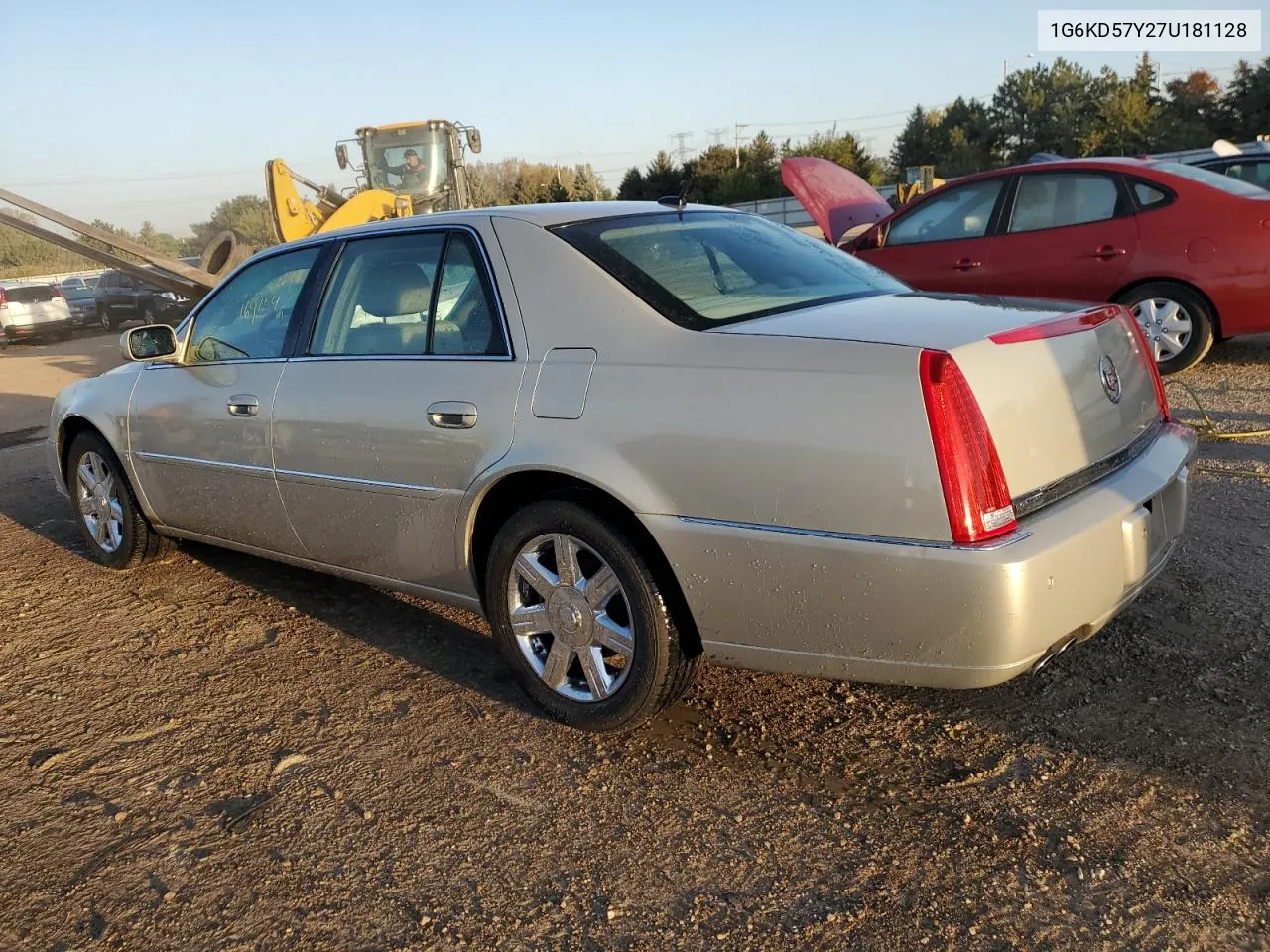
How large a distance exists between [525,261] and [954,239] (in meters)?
5.47

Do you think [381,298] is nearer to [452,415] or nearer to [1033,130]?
[452,415]

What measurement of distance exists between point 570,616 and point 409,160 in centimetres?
1447

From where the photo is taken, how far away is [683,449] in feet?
8.80

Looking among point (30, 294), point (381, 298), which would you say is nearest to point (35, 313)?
point (30, 294)

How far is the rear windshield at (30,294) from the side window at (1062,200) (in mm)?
20140

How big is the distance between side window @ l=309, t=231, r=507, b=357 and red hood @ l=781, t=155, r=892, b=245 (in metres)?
7.04

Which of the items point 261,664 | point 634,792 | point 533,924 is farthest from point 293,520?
point 533,924

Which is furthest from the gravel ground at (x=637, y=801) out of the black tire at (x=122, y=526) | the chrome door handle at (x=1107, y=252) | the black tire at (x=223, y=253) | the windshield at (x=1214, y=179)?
the black tire at (x=223, y=253)

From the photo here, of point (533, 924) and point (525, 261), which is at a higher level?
point (525, 261)

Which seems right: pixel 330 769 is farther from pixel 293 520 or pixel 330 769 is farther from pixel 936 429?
pixel 936 429

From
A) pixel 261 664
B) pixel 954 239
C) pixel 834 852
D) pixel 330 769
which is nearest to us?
pixel 834 852

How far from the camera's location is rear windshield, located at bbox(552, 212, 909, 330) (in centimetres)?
301

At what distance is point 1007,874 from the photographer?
2342 millimetres

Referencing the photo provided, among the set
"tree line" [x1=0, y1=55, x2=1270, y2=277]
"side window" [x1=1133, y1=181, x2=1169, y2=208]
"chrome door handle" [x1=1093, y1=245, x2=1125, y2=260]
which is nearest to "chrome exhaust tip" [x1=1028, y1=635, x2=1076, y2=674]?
"chrome door handle" [x1=1093, y1=245, x2=1125, y2=260]
